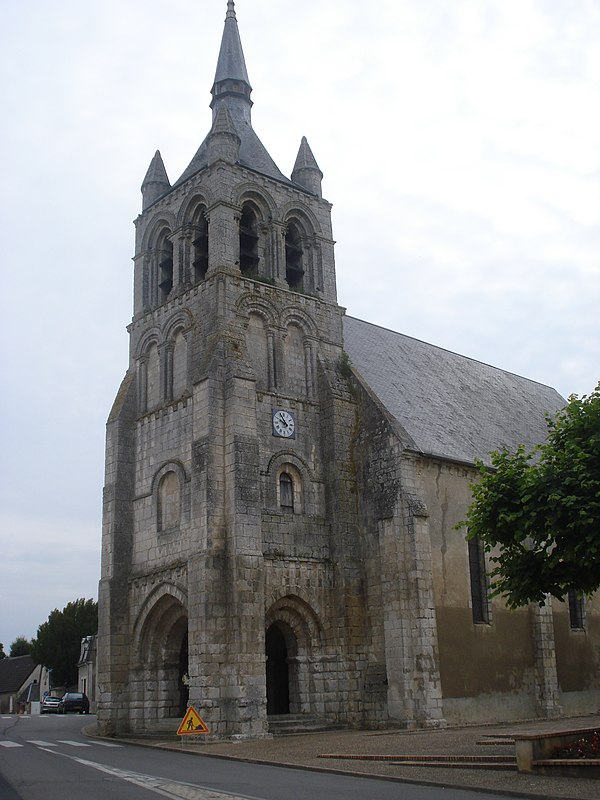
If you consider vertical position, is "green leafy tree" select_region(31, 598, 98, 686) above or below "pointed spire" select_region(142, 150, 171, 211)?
below

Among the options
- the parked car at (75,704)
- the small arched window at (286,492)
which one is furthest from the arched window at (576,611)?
the parked car at (75,704)

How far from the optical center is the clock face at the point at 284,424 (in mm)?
25562

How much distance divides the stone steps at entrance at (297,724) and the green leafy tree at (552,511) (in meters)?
9.30

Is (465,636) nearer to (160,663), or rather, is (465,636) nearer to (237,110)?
(160,663)

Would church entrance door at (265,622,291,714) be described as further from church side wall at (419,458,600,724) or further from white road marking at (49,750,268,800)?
white road marking at (49,750,268,800)

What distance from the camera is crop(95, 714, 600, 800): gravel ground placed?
1169 centimetres

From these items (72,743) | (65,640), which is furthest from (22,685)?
(72,743)

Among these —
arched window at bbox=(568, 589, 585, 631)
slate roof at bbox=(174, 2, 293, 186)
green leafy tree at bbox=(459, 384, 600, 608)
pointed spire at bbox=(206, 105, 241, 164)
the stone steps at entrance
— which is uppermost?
slate roof at bbox=(174, 2, 293, 186)

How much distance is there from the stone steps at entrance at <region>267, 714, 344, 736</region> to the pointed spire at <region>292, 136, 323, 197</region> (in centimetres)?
1771

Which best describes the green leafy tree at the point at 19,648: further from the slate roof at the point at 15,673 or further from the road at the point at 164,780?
the road at the point at 164,780

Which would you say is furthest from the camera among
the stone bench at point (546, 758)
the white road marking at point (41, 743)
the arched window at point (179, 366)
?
the arched window at point (179, 366)

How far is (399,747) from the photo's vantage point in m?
17.4

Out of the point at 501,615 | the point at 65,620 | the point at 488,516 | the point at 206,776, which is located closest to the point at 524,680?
the point at 501,615

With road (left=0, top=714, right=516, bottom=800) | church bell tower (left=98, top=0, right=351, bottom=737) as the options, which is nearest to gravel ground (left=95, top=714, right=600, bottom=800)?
road (left=0, top=714, right=516, bottom=800)
